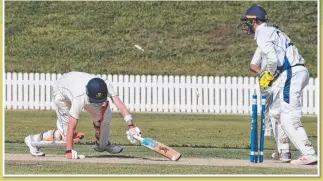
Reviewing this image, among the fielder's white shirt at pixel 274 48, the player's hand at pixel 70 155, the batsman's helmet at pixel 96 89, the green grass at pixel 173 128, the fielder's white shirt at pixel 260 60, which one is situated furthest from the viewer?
the green grass at pixel 173 128

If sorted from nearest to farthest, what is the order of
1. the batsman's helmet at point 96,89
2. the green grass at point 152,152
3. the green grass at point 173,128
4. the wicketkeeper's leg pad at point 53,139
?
the batsman's helmet at point 96,89
the wicketkeeper's leg pad at point 53,139
the green grass at point 152,152
the green grass at point 173,128

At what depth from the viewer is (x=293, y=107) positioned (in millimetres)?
16078

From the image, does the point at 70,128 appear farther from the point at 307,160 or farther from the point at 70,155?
the point at 307,160

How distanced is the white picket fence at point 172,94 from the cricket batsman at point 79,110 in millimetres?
17651

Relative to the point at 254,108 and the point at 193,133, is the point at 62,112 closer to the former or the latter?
the point at 254,108

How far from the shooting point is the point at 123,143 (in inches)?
826

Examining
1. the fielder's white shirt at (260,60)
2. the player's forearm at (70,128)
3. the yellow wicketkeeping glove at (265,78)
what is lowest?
the player's forearm at (70,128)

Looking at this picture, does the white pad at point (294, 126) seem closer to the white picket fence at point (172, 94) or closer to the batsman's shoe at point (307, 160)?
the batsman's shoe at point (307, 160)

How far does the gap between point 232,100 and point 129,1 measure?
33.7 feet

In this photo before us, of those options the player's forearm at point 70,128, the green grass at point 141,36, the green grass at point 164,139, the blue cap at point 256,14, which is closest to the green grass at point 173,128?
the green grass at point 164,139

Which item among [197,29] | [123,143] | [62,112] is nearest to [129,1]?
[197,29]

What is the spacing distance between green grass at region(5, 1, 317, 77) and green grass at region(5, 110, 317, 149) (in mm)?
7672

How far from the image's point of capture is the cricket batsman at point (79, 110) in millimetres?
15977

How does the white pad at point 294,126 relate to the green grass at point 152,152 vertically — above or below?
above
